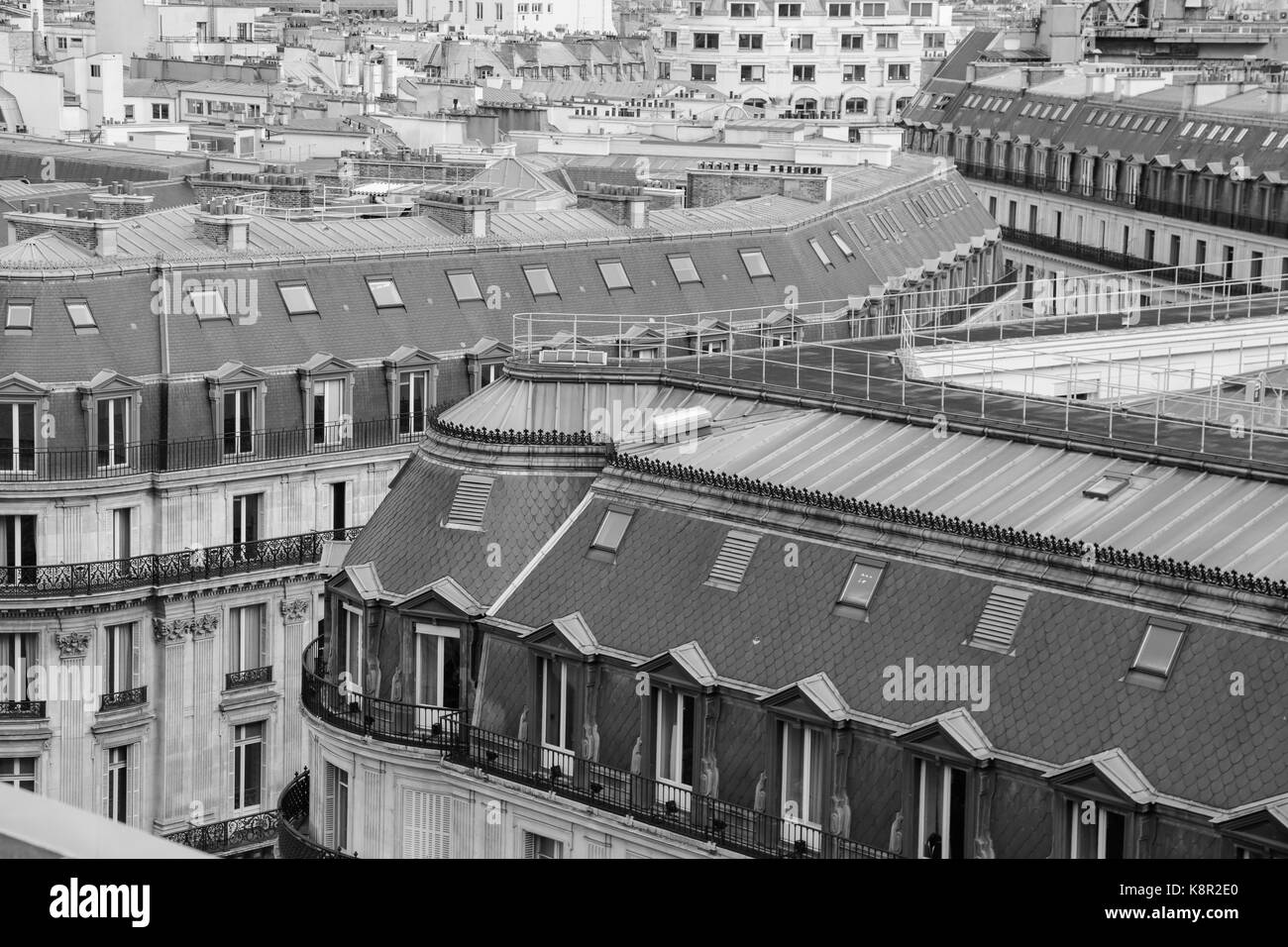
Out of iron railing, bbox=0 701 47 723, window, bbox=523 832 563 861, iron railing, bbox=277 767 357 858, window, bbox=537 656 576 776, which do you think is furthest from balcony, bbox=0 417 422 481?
window, bbox=523 832 563 861

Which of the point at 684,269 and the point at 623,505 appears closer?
the point at 623,505

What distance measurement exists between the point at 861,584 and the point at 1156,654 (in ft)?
19.2

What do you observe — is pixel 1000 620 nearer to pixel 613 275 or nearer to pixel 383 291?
pixel 383 291

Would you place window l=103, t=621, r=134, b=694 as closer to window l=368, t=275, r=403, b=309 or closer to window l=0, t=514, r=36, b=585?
window l=0, t=514, r=36, b=585

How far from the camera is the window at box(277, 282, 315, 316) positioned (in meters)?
72.4

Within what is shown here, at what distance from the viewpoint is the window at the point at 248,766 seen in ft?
230

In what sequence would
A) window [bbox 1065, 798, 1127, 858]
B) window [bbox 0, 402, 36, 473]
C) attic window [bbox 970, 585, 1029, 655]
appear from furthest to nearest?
window [bbox 0, 402, 36, 473] → attic window [bbox 970, 585, 1029, 655] → window [bbox 1065, 798, 1127, 858]

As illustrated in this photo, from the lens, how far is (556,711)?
158ft

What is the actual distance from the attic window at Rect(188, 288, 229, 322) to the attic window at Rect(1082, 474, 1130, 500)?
1261 inches

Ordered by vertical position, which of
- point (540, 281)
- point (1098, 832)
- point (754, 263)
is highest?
point (754, 263)

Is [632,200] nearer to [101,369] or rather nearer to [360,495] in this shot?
[360,495]

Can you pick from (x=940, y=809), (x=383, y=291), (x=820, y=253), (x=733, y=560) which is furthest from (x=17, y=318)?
(x=940, y=809)
